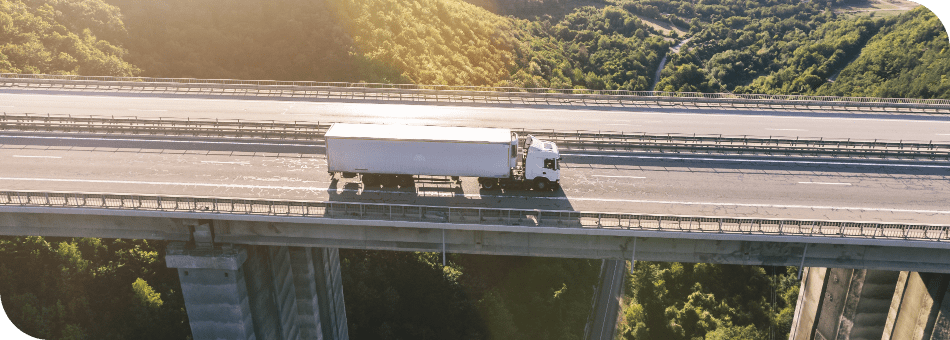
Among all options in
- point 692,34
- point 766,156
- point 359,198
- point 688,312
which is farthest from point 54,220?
point 692,34

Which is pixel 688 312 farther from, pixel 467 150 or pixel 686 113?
pixel 467 150

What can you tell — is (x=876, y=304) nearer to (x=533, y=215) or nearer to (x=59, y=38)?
(x=533, y=215)

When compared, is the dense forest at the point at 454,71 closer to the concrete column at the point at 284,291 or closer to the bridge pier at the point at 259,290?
the bridge pier at the point at 259,290

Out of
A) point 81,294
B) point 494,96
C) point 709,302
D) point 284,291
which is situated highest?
point 494,96

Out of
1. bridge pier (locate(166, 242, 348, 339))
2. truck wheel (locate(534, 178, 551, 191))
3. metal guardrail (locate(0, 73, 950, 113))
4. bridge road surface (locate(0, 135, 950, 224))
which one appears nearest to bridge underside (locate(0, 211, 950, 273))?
bridge pier (locate(166, 242, 348, 339))

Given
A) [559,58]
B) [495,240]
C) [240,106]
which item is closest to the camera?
[495,240]

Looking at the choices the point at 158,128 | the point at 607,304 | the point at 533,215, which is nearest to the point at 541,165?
the point at 533,215

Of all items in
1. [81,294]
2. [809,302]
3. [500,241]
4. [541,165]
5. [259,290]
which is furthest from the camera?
[81,294]
